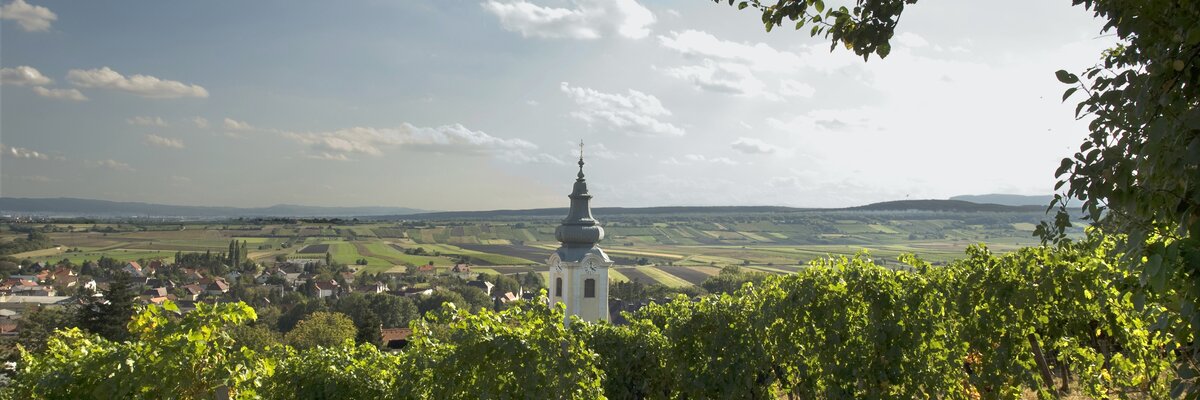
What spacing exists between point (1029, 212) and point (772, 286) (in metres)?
132

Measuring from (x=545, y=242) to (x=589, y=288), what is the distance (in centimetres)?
13790

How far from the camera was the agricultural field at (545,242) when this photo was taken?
393 feet

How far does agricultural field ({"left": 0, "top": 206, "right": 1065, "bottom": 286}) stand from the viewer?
11994 centimetres

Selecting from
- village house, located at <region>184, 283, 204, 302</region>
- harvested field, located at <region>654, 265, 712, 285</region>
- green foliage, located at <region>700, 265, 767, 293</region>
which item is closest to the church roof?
green foliage, located at <region>700, 265, 767, 293</region>

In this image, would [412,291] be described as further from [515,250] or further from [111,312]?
[515,250]

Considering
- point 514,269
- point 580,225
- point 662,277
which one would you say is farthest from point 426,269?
point 580,225

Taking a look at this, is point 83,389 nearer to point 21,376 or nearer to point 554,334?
point 21,376

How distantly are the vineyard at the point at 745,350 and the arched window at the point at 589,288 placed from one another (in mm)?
20852

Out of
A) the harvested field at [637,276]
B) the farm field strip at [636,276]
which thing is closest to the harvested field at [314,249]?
the farm field strip at [636,276]

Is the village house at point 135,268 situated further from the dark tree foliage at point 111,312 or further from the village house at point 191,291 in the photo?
the dark tree foliage at point 111,312

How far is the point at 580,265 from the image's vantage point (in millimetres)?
36406

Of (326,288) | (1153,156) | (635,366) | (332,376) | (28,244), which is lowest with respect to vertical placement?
(326,288)

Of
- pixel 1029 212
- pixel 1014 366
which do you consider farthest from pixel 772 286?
pixel 1029 212

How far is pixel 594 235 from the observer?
3744cm
